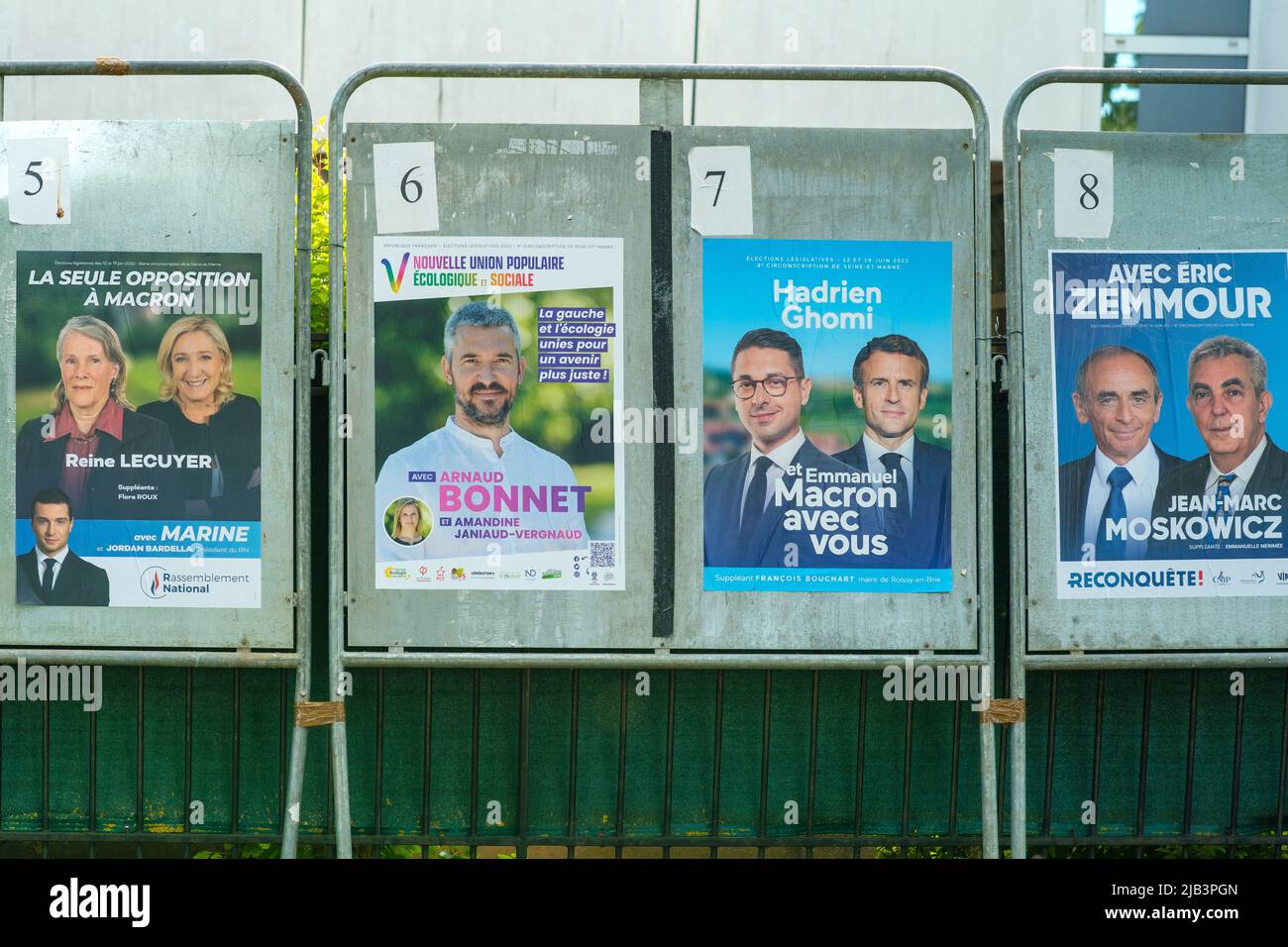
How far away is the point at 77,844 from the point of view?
4.80 metres

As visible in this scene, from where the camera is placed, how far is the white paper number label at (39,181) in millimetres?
4395

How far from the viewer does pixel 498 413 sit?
4453 mm

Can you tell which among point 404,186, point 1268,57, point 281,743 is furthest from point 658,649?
point 1268,57

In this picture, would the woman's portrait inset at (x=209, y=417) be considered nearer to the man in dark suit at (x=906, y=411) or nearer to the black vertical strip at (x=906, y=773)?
the man in dark suit at (x=906, y=411)

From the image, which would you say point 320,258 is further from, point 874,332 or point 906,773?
point 906,773

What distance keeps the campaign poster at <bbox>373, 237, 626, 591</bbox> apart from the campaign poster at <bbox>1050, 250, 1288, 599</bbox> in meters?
1.73

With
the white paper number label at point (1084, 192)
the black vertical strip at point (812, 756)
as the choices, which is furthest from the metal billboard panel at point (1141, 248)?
the black vertical strip at point (812, 756)

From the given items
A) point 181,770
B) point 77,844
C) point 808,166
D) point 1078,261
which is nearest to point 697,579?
point 808,166

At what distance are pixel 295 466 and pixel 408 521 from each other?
0.46 m

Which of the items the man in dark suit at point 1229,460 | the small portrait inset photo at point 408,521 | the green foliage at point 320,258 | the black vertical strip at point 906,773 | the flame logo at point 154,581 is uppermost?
the green foliage at point 320,258

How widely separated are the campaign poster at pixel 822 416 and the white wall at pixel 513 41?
4393mm
